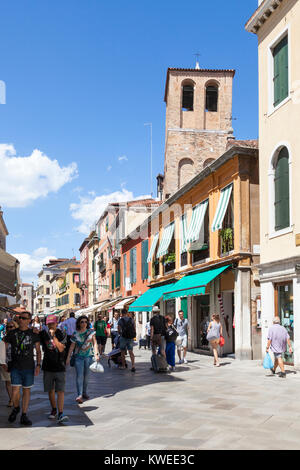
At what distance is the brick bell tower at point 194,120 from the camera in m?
39.2

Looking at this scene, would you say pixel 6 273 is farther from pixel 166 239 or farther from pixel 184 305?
pixel 166 239

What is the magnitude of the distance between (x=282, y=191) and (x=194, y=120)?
2566 centimetres

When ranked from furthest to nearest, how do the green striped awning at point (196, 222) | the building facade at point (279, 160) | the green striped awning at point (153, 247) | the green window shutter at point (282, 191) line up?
the green striped awning at point (153, 247) < the green striped awning at point (196, 222) < the green window shutter at point (282, 191) < the building facade at point (279, 160)

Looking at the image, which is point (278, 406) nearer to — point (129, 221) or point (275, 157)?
point (275, 157)

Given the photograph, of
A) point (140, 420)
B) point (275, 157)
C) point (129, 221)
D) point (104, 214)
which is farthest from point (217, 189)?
point (104, 214)

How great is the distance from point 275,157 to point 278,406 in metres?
8.86

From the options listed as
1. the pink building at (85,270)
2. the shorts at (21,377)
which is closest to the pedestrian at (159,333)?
the shorts at (21,377)

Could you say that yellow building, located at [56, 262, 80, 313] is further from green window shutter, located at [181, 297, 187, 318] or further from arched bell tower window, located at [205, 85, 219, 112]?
green window shutter, located at [181, 297, 187, 318]

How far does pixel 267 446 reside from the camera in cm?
617

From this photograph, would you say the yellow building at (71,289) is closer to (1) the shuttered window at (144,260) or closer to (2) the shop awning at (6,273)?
(1) the shuttered window at (144,260)

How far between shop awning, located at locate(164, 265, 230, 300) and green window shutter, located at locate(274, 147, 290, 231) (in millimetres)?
3489

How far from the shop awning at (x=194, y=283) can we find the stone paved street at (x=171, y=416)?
236 inches

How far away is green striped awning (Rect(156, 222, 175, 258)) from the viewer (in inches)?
1038

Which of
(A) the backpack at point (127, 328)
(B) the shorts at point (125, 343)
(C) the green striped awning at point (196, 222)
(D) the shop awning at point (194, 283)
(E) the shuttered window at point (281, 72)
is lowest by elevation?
(B) the shorts at point (125, 343)
